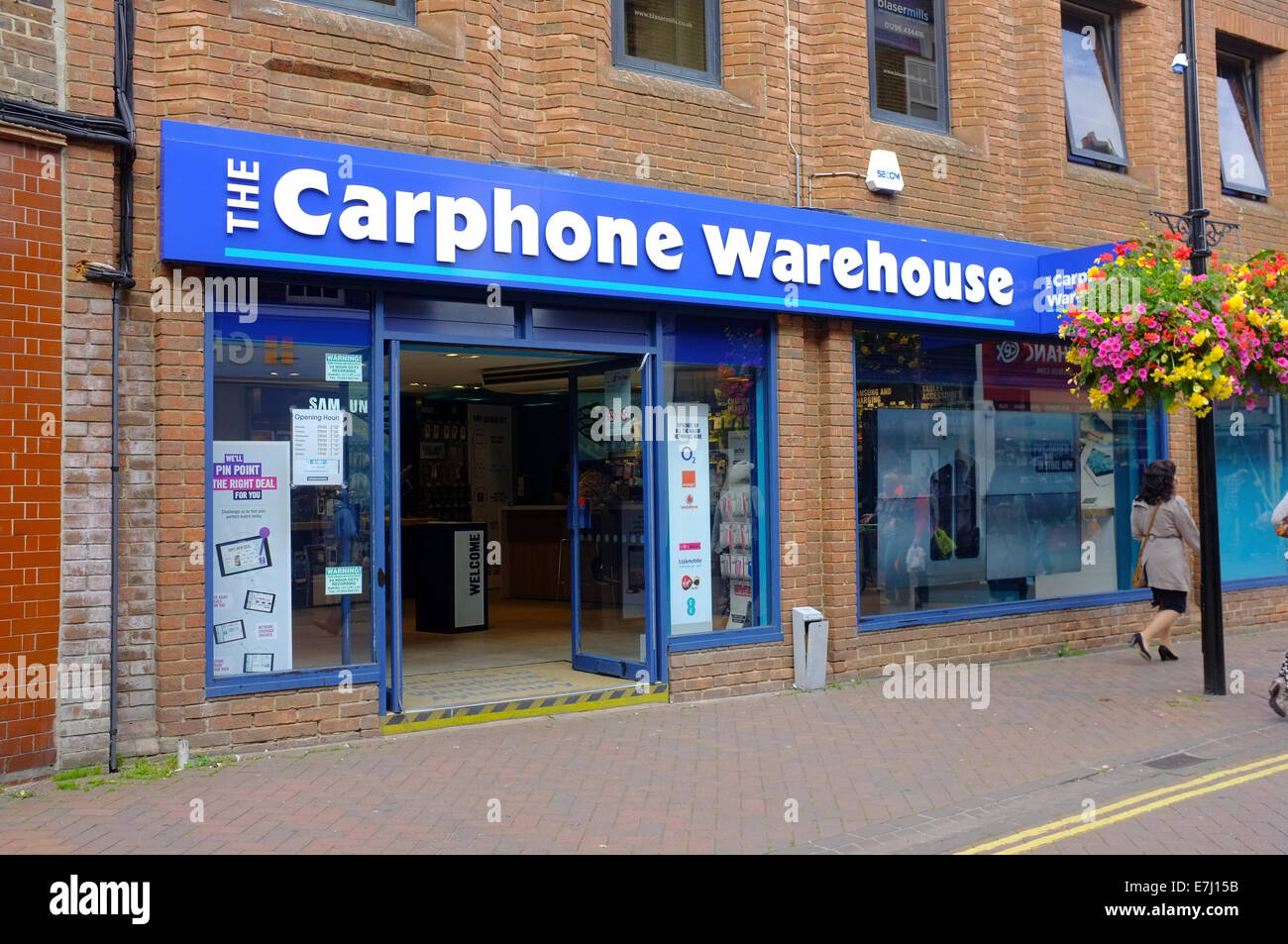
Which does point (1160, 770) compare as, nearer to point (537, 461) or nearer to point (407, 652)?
point (407, 652)

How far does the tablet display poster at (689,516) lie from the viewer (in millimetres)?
9531

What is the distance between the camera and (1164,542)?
35.6 ft

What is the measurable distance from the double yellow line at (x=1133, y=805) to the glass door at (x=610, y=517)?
12.6ft

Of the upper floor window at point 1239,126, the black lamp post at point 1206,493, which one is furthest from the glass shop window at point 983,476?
the upper floor window at point 1239,126

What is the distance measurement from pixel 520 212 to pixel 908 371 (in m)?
4.47

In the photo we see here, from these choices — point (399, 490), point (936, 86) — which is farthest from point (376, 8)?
point (936, 86)

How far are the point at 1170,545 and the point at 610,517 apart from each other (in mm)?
5399

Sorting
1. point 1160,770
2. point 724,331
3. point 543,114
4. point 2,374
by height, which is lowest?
point 1160,770

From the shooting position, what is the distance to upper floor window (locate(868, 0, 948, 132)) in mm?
10961

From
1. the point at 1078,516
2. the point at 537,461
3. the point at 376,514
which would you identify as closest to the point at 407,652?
the point at 376,514

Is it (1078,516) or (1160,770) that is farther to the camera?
(1078,516)

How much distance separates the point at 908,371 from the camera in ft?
35.9

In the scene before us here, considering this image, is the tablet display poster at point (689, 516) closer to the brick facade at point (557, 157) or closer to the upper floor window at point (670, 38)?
the brick facade at point (557, 157)

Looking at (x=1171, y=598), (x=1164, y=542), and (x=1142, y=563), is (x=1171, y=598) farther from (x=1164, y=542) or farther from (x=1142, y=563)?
(x=1164, y=542)
